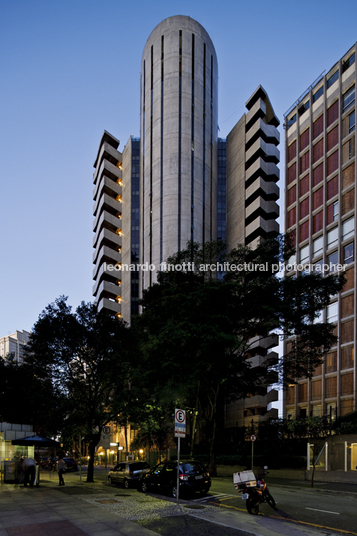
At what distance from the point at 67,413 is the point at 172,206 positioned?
181 ft

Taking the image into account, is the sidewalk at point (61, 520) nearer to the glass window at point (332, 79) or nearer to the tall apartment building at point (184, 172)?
the glass window at point (332, 79)

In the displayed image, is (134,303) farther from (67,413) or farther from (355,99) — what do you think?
(67,413)

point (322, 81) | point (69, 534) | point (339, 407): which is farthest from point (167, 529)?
point (322, 81)

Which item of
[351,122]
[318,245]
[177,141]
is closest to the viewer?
[351,122]

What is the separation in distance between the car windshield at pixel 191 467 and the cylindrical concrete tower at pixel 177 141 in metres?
59.8

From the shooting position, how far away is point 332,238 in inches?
2048

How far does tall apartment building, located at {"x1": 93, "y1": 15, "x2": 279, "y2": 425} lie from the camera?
79.1 m

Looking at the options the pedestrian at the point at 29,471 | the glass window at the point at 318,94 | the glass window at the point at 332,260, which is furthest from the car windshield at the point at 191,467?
the glass window at the point at 318,94

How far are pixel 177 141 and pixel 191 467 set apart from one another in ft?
228

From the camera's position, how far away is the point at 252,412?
239 ft

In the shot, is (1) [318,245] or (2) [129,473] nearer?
(2) [129,473]

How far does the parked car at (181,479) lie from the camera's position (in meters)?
18.9

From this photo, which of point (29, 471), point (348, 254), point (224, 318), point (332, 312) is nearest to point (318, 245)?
point (348, 254)

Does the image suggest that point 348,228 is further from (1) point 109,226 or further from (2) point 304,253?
(1) point 109,226
